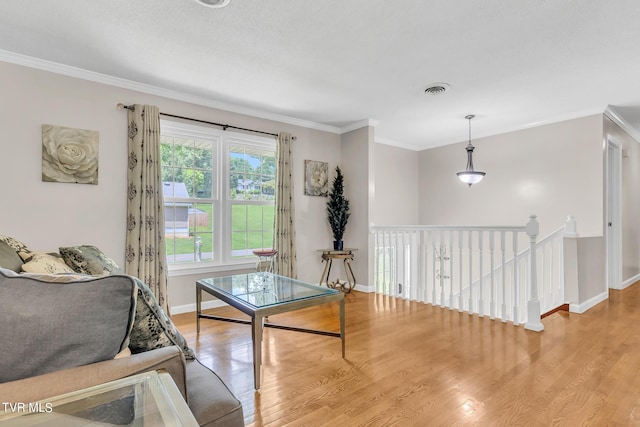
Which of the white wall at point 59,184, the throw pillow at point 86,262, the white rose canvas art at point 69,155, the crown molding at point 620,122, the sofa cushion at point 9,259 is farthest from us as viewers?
the crown molding at point 620,122

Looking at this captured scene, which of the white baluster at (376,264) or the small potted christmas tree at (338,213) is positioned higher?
the small potted christmas tree at (338,213)

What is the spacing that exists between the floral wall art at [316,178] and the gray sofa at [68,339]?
3.73 m

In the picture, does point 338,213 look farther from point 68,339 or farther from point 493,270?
point 68,339

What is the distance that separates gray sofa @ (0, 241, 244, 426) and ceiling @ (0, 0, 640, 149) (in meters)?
1.98

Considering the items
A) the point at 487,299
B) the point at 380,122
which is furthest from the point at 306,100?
the point at 487,299

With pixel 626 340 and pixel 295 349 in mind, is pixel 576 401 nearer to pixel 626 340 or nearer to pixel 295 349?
pixel 626 340

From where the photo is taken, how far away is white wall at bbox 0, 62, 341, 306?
2.72 metres

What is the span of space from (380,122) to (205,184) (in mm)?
2620

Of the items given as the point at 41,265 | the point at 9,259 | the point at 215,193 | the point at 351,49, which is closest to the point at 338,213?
the point at 215,193

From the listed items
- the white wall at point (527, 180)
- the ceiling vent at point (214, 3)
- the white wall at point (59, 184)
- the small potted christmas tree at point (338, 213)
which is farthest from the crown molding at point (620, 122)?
the white wall at point (59, 184)

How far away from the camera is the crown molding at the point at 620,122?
160 inches

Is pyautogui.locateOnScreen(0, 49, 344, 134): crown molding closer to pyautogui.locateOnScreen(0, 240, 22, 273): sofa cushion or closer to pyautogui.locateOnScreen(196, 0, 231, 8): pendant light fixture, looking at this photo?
pyautogui.locateOnScreen(196, 0, 231, 8): pendant light fixture

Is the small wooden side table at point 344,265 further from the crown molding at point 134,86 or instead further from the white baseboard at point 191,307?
the crown molding at point 134,86

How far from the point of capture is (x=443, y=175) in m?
5.93
